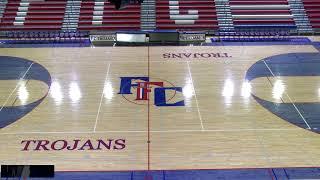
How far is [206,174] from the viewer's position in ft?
37.5

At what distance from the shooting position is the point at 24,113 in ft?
48.3

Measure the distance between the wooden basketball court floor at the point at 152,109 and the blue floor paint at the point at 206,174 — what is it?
0.24 m

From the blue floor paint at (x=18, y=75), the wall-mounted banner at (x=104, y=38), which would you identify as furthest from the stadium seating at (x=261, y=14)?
the blue floor paint at (x=18, y=75)

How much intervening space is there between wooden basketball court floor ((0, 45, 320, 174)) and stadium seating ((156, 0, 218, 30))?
324 centimetres

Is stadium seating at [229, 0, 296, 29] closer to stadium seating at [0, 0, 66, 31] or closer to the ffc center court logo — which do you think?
the ffc center court logo

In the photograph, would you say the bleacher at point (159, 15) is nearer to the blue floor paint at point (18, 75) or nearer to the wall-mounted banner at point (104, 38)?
the wall-mounted banner at point (104, 38)

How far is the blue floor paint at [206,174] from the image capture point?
11250 millimetres

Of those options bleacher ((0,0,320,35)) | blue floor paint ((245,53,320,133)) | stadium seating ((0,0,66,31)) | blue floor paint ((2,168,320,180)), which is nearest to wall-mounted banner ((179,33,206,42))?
bleacher ((0,0,320,35))

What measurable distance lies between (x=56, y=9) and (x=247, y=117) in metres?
14.2

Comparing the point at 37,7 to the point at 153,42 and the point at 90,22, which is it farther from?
the point at 153,42

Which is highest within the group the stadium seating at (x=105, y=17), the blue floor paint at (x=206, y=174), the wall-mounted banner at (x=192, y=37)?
the stadium seating at (x=105, y=17)

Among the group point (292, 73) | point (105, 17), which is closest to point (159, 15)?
point (105, 17)

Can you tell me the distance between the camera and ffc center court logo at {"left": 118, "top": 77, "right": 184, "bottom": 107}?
50.7 ft

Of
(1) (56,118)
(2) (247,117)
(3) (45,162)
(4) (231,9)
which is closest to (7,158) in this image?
(3) (45,162)
